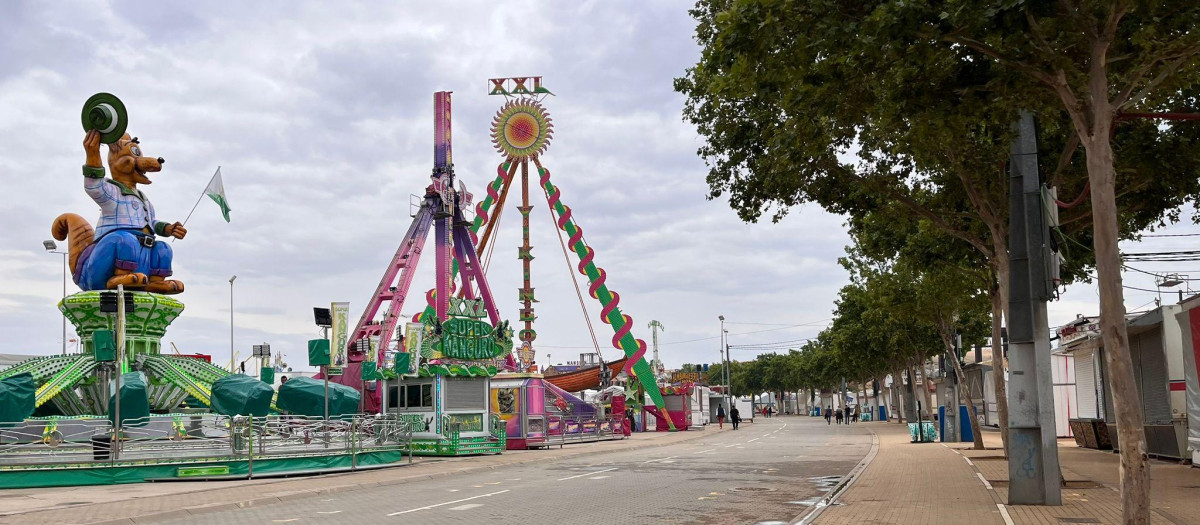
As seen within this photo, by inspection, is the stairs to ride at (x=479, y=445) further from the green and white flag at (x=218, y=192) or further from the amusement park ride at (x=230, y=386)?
the green and white flag at (x=218, y=192)

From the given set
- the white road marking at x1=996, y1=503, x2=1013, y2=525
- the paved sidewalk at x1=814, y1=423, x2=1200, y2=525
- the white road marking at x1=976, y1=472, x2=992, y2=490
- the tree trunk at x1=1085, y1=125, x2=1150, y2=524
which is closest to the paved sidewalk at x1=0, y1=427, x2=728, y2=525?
the paved sidewalk at x1=814, y1=423, x2=1200, y2=525

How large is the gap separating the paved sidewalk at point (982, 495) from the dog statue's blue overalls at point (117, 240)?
24383mm

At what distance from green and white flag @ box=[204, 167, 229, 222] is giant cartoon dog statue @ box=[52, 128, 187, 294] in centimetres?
173

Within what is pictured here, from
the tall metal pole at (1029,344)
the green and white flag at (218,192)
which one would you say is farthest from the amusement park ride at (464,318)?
the tall metal pole at (1029,344)

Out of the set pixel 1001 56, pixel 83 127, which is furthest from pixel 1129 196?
pixel 83 127

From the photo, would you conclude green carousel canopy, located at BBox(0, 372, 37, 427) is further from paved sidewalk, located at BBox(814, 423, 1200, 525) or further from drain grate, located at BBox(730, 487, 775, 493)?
paved sidewalk, located at BBox(814, 423, 1200, 525)

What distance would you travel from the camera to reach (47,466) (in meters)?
20.3

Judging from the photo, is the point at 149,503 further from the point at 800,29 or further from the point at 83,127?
the point at 83,127

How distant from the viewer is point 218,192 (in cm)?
3316

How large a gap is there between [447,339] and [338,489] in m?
14.3

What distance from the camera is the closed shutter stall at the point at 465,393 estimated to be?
3134cm

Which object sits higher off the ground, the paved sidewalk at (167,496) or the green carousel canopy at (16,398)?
the green carousel canopy at (16,398)

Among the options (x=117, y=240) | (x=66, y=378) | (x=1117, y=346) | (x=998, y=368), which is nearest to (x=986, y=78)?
(x=1117, y=346)

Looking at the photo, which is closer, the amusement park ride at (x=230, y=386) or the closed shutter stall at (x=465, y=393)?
the amusement park ride at (x=230, y=386)
